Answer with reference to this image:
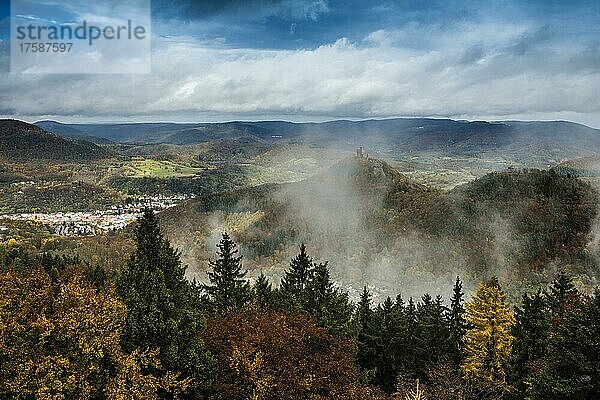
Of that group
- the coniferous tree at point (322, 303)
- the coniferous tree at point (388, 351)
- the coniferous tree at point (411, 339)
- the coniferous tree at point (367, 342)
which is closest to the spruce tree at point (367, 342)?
the coniferous tree at point (367, 342)

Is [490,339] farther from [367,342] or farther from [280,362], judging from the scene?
[280,362]

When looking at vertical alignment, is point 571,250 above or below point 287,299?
below

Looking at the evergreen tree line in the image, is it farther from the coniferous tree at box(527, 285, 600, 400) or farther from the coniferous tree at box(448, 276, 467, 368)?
the coniferous tree at box(448, 276, 467, 368)

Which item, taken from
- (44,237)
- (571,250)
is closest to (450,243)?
(571,250)

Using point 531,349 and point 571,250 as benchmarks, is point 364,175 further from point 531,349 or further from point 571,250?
point 531,349

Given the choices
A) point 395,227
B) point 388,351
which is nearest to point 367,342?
point 388,351
